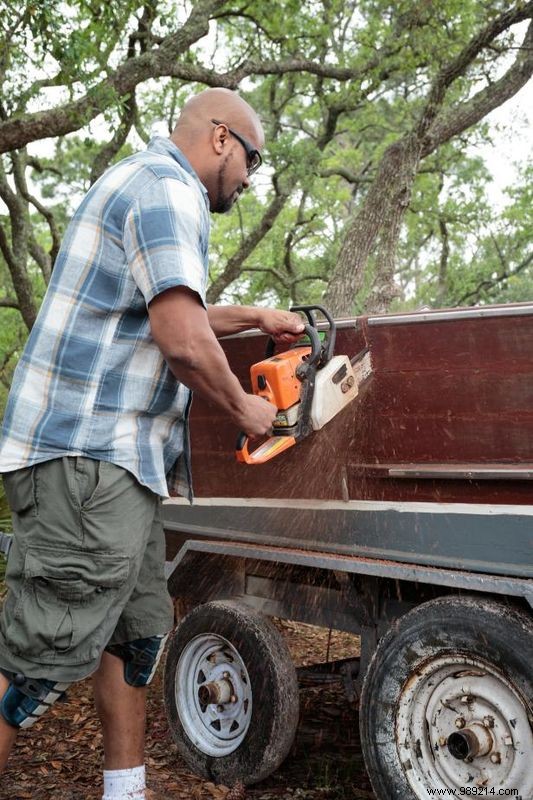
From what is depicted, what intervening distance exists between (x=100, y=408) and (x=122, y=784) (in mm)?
1334

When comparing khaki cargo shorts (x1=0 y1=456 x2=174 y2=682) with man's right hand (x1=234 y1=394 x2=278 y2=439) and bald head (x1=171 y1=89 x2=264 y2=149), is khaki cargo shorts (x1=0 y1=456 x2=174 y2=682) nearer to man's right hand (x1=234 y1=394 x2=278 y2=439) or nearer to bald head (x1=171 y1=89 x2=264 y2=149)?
man's right hand (x1=234 y1=394 x2=278 y2=439)

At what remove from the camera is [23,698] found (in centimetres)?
232

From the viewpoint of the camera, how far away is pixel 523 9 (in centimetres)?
910

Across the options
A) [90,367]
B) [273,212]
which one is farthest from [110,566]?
[273,212]

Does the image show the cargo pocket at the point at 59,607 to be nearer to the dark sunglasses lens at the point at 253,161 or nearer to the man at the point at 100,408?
the man at the point at 100,408

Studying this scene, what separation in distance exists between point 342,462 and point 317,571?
585mm

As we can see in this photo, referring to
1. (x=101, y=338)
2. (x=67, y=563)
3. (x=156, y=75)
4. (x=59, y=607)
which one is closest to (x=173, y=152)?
(x=101, y=338)

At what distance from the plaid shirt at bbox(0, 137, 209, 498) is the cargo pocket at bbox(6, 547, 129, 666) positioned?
0.98 feet

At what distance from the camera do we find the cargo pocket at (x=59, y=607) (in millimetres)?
2246

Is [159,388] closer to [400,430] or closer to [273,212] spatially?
[400,430]

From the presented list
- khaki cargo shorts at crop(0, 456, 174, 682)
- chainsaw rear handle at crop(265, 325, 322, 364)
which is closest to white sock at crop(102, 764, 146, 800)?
khaki cargo shorts at crop(0, 456, 174, 682)

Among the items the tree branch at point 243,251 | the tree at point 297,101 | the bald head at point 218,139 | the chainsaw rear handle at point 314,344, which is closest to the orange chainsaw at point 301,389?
the chainsaw rear handle at point 314,344

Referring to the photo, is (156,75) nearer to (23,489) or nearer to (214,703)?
(214,703)

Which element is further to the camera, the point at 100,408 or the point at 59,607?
the point at 100,408
